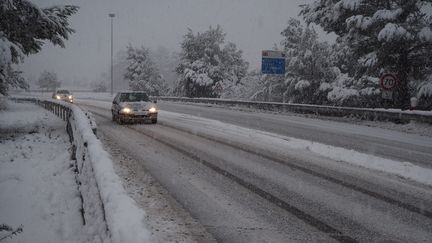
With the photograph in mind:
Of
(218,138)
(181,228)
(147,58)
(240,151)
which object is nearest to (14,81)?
(218,138)

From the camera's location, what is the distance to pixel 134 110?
1958 cm

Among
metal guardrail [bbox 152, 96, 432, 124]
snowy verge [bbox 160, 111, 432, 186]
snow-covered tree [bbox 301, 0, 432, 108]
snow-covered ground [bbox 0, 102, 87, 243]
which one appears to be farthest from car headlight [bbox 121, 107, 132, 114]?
snow-covered tree [bbox 301, 0, 432, 108]

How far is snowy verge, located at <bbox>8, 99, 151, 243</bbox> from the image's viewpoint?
12.8 ft

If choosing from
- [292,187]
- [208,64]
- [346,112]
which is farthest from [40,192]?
[208,64]

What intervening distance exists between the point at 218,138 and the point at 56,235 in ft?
27.8

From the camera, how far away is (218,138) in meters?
14.4

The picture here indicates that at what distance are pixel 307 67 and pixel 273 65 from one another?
4.82 m

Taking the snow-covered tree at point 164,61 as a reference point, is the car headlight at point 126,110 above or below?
below

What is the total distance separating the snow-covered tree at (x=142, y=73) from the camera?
72812 millimetres

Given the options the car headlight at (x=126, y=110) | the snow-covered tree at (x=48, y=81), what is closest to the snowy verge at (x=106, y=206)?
the car headlight at (x=126, y=110)

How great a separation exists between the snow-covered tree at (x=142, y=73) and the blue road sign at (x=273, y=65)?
42.5 meters

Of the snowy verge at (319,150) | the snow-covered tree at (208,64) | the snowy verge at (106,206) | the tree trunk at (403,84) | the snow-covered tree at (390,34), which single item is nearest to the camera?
the snowy verge at (106,206)

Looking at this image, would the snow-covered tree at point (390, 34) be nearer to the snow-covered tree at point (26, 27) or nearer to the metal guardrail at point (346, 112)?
the metal guardrail at point (346, 112)

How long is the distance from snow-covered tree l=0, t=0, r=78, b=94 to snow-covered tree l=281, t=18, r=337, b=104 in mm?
22171
